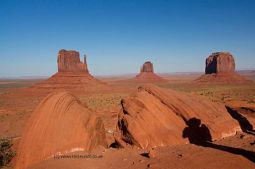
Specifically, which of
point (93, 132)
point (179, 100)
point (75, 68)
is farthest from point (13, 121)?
point (75, 68)

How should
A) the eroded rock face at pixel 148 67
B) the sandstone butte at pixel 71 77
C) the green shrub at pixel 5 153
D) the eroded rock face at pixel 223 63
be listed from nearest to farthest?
the green shrub at pixel 5 153 → the sandstone butte at pixel 71 77 → the eroded rock face at pixel 223 63 → the eroded rock face at pixel 148 67

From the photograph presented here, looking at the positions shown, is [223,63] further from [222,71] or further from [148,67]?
[148,67]

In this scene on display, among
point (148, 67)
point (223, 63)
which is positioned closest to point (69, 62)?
point (223, 63)

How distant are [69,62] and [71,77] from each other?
7224 millimetres

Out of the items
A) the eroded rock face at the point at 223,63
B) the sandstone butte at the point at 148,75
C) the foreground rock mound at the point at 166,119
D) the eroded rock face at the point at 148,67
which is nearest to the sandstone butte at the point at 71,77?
the eroded rock face at the point at 223,63

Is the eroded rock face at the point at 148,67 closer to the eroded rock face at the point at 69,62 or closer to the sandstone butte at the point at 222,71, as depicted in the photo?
the sandstone butte at the point at 222,71

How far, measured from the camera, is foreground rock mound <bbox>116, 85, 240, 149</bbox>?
1090cm

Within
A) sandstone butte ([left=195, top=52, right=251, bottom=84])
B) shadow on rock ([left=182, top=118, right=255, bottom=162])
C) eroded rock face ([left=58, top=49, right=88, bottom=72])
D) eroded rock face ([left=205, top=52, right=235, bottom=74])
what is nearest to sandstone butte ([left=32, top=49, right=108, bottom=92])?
eroded rock face ([left=58, top=49, right=88, bottom=72])

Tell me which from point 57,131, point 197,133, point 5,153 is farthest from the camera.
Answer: point 5,153

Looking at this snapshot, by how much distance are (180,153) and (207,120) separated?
307cm

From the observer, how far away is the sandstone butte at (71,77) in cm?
7406

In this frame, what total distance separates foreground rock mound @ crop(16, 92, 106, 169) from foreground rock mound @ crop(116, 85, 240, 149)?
5.41 feet

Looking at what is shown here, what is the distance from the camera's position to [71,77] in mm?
81188

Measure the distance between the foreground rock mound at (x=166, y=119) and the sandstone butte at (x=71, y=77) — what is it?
202 ft
